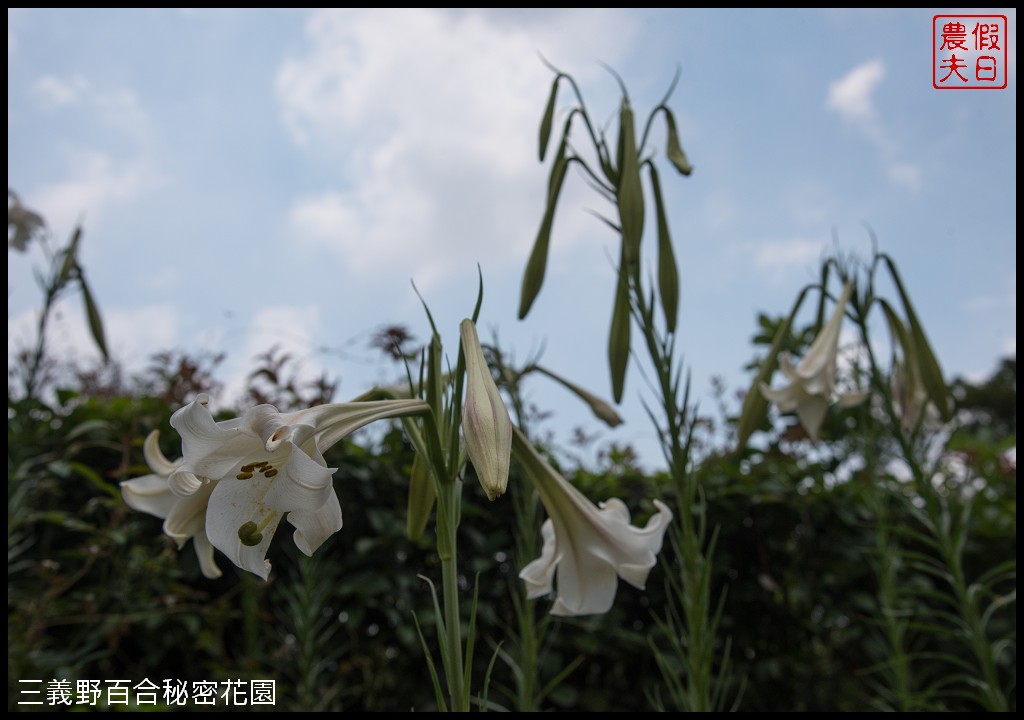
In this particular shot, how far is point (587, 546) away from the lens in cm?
87

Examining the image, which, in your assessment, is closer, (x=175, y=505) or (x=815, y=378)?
(x=175, y=505)

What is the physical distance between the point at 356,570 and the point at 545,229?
1278 millimetres

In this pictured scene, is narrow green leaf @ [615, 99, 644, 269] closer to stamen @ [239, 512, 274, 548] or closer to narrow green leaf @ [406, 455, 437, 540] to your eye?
narrow green leaf @ [406, 455, 437, 540]

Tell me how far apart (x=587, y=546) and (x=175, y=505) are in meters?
0.46

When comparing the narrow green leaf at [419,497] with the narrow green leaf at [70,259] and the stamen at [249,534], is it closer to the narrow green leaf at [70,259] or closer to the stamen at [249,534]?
the stamen at [249,534]

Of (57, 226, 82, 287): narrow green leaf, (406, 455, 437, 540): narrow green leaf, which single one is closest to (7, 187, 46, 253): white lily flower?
(57, 226, 82, 287): narrow green leaf

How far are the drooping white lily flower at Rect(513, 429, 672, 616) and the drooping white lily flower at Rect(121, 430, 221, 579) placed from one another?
0.36m

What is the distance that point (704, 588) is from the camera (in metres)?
1.08

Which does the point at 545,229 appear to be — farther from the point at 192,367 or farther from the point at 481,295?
the point at 192,367

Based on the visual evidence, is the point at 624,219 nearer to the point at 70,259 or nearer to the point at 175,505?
the point at 175,505

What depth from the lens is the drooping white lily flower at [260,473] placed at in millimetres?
611

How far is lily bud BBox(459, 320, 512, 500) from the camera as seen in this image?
0.64 meters

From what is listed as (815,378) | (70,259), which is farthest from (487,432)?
(70,259)

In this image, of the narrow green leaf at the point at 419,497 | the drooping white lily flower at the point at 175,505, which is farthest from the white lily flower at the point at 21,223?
the narrow green leaf at the point at 419,497
